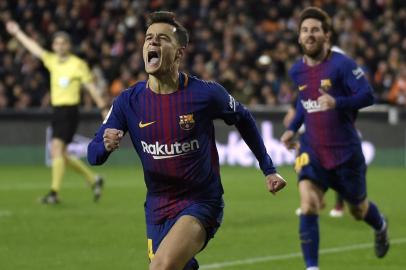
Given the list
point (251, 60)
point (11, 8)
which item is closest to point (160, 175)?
point (251, 60)

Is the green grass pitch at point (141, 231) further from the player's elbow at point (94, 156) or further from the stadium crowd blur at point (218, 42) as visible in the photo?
the stadium crowd blur at point (218, 42)

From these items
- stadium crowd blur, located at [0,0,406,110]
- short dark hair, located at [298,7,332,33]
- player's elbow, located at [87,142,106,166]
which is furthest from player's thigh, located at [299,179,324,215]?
stadium crowd blur, located at [0,0,406,110]

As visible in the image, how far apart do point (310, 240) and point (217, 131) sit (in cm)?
1364

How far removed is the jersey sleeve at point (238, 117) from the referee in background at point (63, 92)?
8.68m

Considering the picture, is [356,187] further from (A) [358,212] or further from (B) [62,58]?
(B) [62,58]

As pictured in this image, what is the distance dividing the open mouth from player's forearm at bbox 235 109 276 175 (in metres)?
0.72

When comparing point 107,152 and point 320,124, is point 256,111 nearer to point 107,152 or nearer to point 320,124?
point 320,124

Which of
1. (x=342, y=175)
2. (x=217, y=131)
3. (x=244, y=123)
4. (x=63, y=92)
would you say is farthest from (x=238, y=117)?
(x=217, y=131)

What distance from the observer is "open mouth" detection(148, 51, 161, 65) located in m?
6.57

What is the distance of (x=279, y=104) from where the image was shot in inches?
943

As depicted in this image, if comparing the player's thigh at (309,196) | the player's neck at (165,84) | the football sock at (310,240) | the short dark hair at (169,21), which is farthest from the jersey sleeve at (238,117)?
A: the player's thigh at (309,196)

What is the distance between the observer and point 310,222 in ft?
30.4

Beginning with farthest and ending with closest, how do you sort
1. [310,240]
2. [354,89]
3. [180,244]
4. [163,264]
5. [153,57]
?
[354,89]
[310,240]
[153,57]
[180,244]
[163,264]

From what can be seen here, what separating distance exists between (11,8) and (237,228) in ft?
58.2
